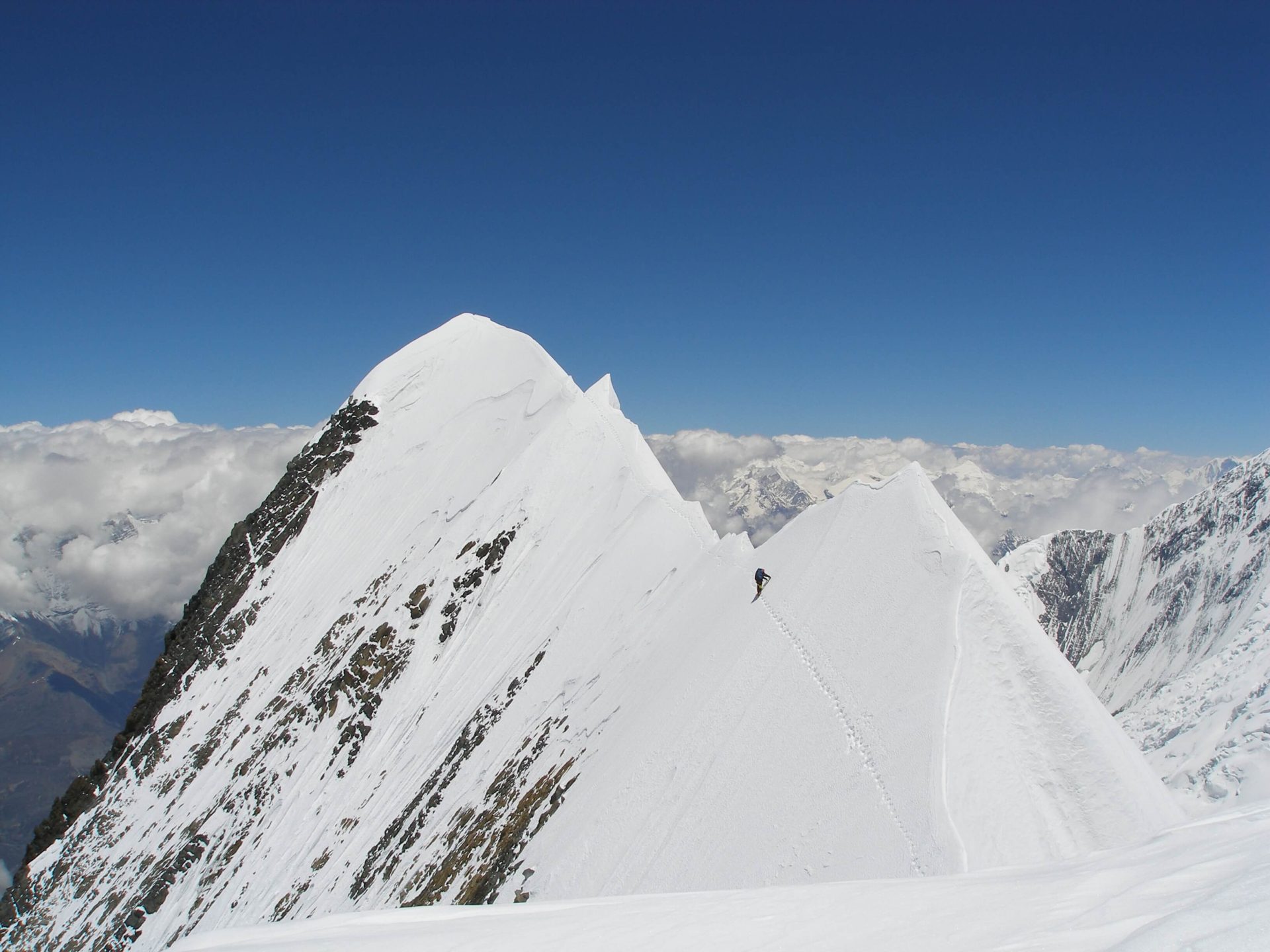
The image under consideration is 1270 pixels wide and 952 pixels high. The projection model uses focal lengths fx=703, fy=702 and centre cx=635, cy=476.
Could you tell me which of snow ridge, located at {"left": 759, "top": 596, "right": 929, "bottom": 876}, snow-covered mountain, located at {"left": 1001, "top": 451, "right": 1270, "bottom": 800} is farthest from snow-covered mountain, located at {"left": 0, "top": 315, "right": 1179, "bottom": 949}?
snow-covered mountain, located at {"left": 1001, "top": 451, "right": 1270, "bottom": 800}

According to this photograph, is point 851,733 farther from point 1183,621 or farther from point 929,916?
point 1183,621

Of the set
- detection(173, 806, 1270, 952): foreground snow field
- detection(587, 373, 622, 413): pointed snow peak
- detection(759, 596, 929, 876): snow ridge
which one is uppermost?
detection(587, 373, 622, 413): pointed snow peak

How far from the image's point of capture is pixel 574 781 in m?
Result: 25.2

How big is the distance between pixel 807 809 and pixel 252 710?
5283 cm

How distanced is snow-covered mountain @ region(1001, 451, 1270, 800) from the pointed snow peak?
52172 mm

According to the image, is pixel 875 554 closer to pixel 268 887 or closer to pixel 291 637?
pixel 268 887

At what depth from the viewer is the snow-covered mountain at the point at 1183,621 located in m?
53.5

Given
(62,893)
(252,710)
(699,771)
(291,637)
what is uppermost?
(291,637)

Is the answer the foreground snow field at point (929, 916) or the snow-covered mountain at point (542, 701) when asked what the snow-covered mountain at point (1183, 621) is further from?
the foreground snow field at point (929, 916)

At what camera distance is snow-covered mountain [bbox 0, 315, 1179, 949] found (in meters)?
15.0

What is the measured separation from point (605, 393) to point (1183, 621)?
10692cm

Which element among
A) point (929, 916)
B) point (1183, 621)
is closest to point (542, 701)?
point (929, 916)

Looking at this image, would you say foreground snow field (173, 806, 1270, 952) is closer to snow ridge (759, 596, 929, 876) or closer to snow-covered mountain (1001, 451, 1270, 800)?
snow ridge (759, 596, 929, 876)

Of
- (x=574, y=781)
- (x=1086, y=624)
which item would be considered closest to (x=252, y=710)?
(x=574, y=781)
